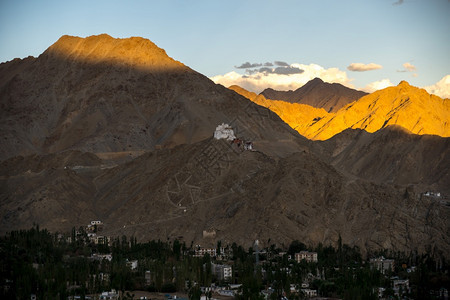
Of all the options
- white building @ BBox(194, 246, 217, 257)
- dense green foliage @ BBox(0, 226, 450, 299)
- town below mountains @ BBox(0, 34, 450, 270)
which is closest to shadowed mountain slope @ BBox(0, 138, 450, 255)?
town below mountains @ BBox(0, 34, 450, 270)

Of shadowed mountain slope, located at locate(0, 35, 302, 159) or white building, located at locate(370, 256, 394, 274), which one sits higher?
shadowed mountain slope, located at locate(0, 35, 302, 159)

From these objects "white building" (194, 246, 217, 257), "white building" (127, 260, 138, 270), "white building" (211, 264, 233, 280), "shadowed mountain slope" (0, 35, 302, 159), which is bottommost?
"white building" (211, 264, 233, 280)

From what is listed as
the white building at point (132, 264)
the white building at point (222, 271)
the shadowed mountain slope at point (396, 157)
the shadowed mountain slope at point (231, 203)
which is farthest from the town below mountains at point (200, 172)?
the white building at point (132, 264)

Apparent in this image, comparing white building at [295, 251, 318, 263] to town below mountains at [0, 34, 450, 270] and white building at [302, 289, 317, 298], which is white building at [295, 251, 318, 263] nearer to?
town below mountains at [0, 34, 450, 270]

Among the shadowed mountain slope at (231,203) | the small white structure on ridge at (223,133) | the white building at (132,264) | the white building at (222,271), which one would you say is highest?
the small white structure on ridge at (223,133)

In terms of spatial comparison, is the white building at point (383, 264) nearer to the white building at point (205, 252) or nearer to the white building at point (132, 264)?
the white building at point (205, 252)

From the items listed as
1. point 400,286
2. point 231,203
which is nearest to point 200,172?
point 231,203
